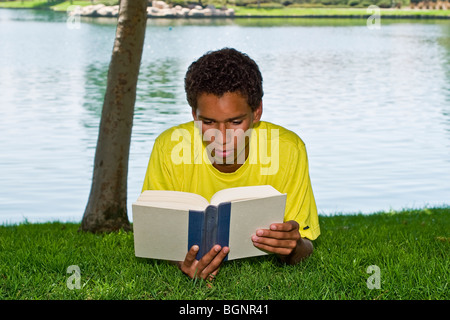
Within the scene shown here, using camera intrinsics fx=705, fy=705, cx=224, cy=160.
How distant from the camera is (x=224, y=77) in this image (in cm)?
372

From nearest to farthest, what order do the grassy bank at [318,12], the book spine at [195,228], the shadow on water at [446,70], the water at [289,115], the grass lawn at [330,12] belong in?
the book spine at [195,228] < the water at [289,115] < the shadow on water at [446,70] < the grassy bank at [318,12] < the grass lawn at [330,12]

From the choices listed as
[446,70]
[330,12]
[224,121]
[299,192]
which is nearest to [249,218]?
[224,121]

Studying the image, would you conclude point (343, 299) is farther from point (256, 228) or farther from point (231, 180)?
point (231, 180)

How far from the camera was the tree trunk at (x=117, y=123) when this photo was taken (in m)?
6.70

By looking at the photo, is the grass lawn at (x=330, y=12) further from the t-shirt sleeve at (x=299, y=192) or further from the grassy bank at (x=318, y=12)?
the t-shirt sleeve at (x=299, y=192)

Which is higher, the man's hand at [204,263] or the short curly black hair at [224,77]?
the short curly black hair at [224,77]

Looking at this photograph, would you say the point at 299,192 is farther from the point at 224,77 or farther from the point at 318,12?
the point at 318,12

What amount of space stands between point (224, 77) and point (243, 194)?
66cm

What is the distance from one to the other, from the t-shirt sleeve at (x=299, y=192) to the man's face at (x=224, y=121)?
0.42m

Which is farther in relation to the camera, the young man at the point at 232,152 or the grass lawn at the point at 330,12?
the grass lawn at the point at 330,12

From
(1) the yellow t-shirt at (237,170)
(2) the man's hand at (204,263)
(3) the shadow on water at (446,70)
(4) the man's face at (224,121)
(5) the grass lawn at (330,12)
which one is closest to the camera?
(2) the man's hand at (204,263)

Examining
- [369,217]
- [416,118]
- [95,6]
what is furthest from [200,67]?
[95,6]

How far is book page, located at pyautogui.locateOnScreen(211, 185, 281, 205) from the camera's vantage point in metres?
3.44

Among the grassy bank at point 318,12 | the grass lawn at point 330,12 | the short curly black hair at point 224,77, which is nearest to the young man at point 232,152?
the short curly black hair at point 224,77
